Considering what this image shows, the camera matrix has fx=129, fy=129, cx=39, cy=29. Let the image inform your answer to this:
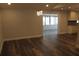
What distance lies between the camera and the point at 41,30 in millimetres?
1967

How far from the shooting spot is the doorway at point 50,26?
70.0 inches

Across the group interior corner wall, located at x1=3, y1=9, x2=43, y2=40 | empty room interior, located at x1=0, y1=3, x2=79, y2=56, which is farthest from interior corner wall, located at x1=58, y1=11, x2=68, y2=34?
interior corner wall, located at x1=3, y1=9, x2=43, y2=40

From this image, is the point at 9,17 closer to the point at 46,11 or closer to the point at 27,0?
the point at 46,11

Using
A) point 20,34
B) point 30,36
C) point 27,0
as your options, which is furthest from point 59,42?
point 27,0

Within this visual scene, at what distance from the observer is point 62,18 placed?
6.40 ft

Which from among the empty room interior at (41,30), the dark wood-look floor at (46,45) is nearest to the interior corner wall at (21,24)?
the empty room interior at (41,30)

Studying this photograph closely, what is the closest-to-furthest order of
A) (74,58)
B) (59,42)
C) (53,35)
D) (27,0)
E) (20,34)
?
(27,0)
(74,58)
(20,34)
(53,35)
(59,42)

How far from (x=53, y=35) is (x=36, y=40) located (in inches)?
12.6

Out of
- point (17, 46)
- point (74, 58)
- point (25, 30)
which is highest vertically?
point (25, 30)

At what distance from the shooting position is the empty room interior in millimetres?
1797

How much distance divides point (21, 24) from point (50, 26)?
0.44m

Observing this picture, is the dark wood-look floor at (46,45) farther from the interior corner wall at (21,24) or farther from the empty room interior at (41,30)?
the interior corner wall at (21,24)

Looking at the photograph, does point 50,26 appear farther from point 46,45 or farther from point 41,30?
point 46,45

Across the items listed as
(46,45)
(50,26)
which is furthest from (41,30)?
(46,45)
